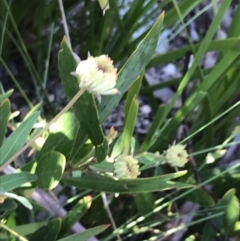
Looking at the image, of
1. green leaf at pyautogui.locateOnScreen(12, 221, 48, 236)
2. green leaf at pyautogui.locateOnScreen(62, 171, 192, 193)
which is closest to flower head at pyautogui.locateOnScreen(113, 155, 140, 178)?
green leaf at pyautogui.locateOnScreen(62, 171, 192, 193)

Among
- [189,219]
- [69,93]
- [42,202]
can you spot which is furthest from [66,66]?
[189,219]

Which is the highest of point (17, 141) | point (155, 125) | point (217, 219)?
point (17, 141)

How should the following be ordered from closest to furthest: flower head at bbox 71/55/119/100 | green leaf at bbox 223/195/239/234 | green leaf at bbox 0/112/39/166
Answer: flower head at bbox 71/55/119/100 < green leaf at bbox 0/112/39/166 < green leaf at bbox 223/195/239/234

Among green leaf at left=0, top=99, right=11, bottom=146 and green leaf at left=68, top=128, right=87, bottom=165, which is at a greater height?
green leaf at left=0, top=99, right=11, bottom=146

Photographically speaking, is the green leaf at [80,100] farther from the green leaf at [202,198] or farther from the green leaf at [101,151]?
the green leaf at [202,198]

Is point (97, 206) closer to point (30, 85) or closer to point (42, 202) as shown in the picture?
point (42, 202)

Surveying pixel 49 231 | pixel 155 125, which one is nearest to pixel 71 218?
pixel 49 231

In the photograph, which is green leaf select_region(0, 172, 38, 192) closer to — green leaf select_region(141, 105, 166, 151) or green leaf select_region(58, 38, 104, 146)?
green leaf select_region(58, 38, 104, 146)

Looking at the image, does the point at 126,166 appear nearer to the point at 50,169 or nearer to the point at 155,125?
the point at 50,169
